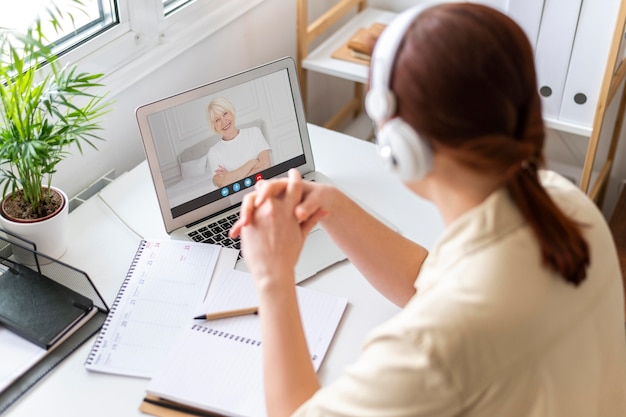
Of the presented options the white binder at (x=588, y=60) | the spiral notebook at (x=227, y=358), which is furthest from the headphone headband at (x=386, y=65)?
the white binder at (x=588, y=60)

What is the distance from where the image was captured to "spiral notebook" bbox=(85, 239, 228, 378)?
1.14 metres

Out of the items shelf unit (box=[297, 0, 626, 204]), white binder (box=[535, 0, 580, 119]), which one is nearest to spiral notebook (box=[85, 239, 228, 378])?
shelf unit (box=[297, 0, 626, 204])

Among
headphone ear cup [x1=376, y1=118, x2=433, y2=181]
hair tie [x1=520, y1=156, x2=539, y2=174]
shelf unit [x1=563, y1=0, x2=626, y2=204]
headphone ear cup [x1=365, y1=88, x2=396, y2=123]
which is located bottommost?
shelf unit [x1=563, y1=0, x2=626, y2=204]

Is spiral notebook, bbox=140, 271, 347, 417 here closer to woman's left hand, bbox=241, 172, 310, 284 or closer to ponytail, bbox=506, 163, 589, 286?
woman's left hand, bbox=241, 172, 310, 284

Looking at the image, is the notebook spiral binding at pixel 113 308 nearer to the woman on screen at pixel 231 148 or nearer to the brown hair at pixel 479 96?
the woman on screen at pixel 231 148

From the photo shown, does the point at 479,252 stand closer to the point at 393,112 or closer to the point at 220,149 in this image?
the point at 393,112

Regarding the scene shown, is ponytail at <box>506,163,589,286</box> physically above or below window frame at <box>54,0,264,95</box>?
above

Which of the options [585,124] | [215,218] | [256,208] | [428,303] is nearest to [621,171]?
[585,124]

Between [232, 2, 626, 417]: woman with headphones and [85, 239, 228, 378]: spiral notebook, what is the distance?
0.39 metres

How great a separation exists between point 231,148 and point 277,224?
0.41m

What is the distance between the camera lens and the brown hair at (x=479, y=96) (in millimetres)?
717

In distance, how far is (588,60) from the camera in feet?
5.92

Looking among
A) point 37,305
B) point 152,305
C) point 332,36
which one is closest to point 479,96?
point 152,305

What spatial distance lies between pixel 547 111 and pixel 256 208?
1.12 metres
